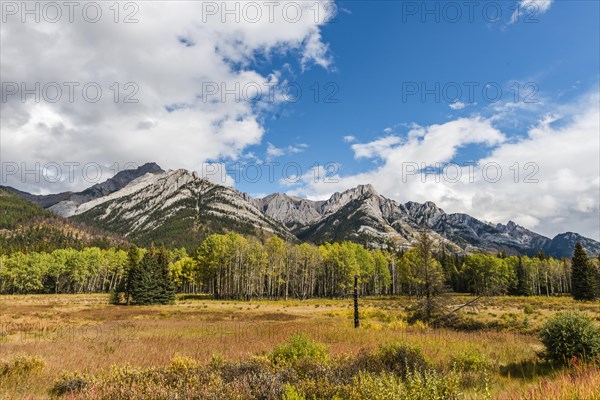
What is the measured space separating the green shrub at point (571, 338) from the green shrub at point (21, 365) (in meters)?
14.2

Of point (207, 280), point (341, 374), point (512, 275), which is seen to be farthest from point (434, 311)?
point (512, 275)

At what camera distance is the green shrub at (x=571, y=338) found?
29.8 feet

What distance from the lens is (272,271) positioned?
71.5 metres

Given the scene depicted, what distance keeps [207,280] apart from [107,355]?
69205 mm

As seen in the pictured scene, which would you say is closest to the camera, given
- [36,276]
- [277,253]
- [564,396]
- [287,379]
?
[564,396]

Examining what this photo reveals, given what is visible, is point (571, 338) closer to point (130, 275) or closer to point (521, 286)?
point (130, 275)

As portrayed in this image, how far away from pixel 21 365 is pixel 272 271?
64.3m

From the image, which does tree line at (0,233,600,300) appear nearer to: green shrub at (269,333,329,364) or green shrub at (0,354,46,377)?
green shrub at (0,354,46,377)

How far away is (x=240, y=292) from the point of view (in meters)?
74.2

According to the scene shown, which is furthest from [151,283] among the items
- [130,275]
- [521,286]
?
[521,286]

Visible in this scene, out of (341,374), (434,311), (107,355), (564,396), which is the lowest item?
(434,311)

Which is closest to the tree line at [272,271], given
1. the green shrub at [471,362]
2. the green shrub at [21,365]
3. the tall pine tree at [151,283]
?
the tall pine tree at [151,283]

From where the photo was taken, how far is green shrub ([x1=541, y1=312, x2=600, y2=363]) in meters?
9.09

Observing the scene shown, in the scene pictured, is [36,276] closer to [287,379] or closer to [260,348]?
[260,348]
